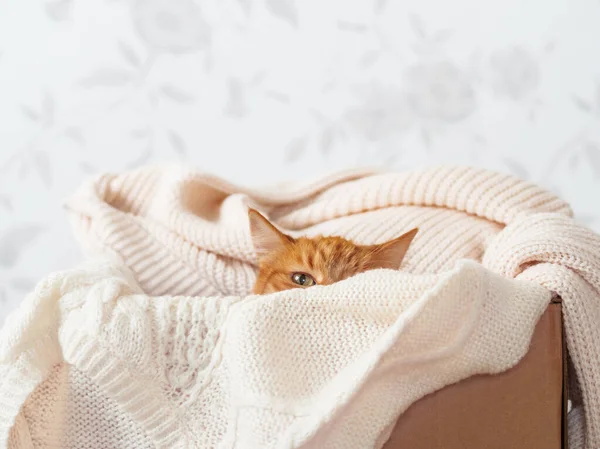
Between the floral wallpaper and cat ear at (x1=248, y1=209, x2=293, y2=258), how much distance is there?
850mm

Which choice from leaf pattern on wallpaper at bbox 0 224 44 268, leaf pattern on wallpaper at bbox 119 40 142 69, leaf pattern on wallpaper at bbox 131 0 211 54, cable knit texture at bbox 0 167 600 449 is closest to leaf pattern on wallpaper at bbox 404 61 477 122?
leaf pattern on wallpaper at bbox 131 0 211 54

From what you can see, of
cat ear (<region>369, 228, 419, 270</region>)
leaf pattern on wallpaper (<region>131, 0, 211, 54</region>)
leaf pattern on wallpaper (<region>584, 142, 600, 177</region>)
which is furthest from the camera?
leaf pattern on wallpaper (<region>584, 142, 600, 177</region>)

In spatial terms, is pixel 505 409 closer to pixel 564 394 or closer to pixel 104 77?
pixel 564 394

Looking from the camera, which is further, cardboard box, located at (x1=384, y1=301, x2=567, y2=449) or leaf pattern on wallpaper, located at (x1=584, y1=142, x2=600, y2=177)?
leaf pattern on wallpaper, located at (x1=584, y1=142, x2=600, y2=177)

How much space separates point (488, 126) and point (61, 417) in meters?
1.50

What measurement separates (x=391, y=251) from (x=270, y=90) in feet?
3.28

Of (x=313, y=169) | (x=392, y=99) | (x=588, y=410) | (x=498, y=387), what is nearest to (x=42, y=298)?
(x=498, y=387)

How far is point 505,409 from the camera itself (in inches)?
36.9

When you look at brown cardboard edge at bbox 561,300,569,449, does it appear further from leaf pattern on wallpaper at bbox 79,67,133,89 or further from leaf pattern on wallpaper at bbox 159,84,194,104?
leaf pattern on wallpaper at bbox 79,67,133,89

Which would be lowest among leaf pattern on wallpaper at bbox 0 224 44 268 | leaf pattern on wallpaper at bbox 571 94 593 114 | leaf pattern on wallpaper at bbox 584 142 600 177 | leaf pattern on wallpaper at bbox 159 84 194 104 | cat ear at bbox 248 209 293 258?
leaf pattern on wallpaper at bbox 0 224 44 268

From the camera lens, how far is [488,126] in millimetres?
2076

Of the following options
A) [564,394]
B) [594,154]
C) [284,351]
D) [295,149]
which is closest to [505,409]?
[564,394]

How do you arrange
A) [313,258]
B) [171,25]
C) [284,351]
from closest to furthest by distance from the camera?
1. [284,351]
2. [313,258]
3. [171,25]

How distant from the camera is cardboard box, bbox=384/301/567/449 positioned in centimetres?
91
